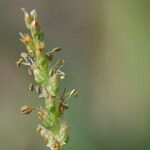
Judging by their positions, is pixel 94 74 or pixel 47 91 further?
pixel 94 74

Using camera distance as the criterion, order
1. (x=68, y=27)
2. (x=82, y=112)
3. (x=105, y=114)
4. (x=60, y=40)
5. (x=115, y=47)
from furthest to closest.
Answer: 1. (x=68, y=27)
2. (x=60, y=40)
3. (x=115, y=47)
4. (x=105, y=114)
5. (x=82, y=112)

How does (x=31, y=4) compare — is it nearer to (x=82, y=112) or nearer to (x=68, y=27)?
(x=68, y=27)

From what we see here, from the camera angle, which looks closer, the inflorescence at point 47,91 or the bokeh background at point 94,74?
the inflorescence at point 47,91

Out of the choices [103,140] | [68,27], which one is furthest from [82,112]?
[68,27]

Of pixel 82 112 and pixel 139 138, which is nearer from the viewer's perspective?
pixel 139 138

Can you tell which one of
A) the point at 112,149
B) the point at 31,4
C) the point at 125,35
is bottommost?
the point at 112,149

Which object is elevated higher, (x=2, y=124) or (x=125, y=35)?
(x=125, y=35)

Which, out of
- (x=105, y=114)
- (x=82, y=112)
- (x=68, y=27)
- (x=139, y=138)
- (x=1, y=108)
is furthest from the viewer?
(x=68, y=27)

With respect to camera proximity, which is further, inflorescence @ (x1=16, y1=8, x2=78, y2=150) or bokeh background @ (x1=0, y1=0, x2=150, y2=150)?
bokeh background @ (x1=0, y1=0, x2=150, y2=150)
